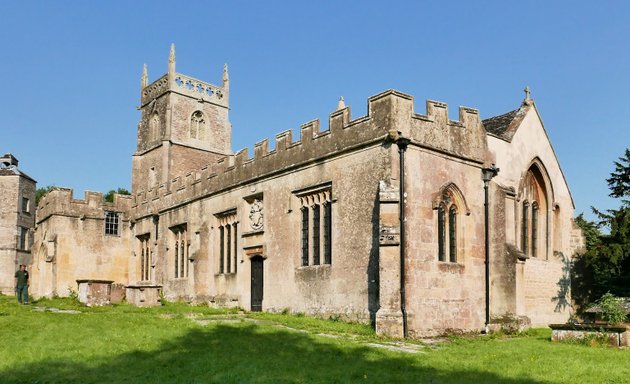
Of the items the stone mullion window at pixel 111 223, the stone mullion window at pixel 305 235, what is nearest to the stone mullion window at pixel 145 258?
the stone mullion window at pixel 111 223

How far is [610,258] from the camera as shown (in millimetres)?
21656

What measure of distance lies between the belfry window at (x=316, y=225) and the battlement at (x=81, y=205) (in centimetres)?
1672

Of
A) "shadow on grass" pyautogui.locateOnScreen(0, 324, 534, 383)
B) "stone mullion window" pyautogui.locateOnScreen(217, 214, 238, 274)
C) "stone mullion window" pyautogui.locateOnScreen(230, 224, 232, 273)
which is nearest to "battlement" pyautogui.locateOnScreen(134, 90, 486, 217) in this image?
"stone mullion window" pyautogui.locateOnScreen(217, 214, 238, 274)

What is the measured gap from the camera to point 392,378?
10.1m

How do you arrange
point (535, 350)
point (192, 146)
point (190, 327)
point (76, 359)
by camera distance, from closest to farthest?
point (76, 359), point (535, 350), point (190, 327), point (192, 146)

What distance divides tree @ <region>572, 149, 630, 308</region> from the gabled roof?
4.50m

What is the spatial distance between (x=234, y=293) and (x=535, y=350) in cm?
1295

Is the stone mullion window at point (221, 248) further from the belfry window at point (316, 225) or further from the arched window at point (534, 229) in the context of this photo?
the arched window at point (534, 229)

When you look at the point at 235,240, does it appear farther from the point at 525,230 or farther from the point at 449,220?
the point at 525,230

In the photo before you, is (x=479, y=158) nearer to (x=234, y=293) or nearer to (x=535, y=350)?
(x=535, y=350)

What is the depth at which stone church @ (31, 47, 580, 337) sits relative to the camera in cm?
1758

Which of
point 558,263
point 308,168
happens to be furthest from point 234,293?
point 558,263

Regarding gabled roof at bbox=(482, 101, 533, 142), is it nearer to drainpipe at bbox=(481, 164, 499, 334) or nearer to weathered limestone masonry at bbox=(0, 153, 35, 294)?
drainpipe at bbox=(481, 164, 499, 334)

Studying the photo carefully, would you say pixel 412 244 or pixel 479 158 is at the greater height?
pixel 479 158
